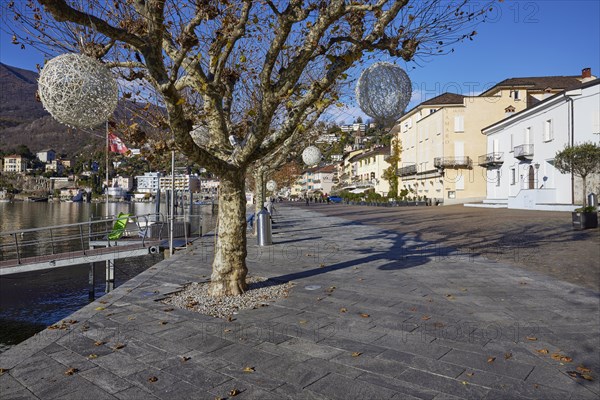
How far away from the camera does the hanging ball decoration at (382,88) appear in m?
5.73

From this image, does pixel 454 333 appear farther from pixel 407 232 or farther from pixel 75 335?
pixel 407 232

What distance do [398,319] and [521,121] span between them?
35545 millimetres

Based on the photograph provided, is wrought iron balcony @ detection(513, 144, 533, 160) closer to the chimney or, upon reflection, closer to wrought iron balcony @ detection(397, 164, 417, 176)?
the chimney

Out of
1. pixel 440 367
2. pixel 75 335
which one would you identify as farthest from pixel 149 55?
pixel 440 367

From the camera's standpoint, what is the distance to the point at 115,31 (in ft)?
13.0

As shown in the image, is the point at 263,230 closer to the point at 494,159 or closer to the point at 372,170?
the point at 494,159

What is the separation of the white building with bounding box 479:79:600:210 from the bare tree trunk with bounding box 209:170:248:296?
87.1ft

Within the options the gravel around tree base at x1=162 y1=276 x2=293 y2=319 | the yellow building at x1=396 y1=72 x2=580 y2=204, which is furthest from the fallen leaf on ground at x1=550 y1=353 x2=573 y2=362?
the yellow building at x1=396 y1=72 x2=580 y2=204

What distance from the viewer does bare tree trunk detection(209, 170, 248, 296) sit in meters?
6.02

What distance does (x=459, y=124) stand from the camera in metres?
47.6

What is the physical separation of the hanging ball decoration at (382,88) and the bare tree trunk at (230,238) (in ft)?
6.58

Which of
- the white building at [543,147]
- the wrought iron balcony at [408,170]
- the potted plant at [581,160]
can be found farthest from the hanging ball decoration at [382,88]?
the wrought iron balcony at [408,170]

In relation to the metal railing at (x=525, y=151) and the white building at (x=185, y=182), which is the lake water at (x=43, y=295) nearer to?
the white building at (x=185, y=182)

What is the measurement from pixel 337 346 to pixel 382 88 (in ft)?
11.3
